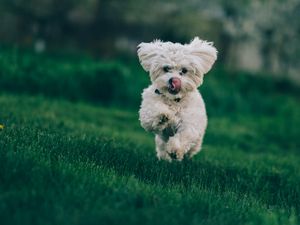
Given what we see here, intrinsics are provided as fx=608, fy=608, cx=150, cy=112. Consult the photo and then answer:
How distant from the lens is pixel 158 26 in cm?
2653

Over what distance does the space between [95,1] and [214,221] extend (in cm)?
1997

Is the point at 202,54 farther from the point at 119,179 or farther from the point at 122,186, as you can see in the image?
the point at 122,186

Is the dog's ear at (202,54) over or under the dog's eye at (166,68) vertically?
over

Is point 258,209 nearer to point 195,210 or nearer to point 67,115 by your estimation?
point 195,210

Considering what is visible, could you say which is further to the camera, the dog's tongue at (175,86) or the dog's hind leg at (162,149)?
the dog's hind leg at (162,149)

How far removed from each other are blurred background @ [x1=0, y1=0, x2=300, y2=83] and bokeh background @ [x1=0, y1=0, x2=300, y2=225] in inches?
2.4

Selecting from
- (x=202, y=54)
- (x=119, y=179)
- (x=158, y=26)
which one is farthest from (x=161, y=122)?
(x=158, y=26)

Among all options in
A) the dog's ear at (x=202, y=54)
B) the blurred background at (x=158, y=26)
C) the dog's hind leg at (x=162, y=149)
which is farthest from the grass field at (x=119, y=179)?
the blurred background at (x=158, y=26)

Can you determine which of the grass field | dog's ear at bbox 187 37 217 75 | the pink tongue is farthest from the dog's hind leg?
dog's ear at bbox 187 37 217 75

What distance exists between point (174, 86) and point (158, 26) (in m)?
20.1

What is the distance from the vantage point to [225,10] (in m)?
30.5

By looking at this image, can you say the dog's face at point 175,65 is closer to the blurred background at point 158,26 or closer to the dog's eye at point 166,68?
the dog's eye at point 166,68

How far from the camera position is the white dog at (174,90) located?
6820 millimetres

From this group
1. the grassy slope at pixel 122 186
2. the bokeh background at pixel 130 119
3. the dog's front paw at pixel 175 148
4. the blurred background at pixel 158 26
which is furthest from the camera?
the blurred background at pixel 158 26
